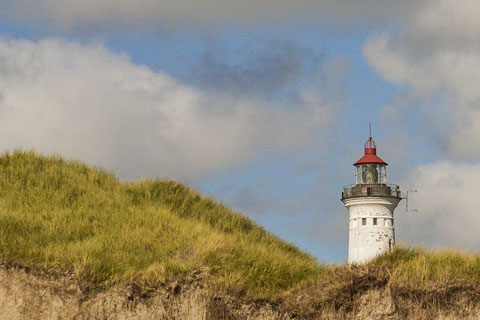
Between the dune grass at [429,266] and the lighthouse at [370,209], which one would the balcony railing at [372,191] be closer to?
the lighthouse at [370,209]

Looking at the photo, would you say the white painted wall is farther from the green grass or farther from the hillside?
the hillside

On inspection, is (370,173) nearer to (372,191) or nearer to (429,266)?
(372,191)

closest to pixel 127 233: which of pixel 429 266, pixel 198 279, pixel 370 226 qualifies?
pixel 198 279

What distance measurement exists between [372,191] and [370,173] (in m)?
1.85

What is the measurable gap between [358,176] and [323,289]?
139ft

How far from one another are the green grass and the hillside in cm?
3

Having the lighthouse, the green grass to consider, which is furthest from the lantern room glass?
the green grass

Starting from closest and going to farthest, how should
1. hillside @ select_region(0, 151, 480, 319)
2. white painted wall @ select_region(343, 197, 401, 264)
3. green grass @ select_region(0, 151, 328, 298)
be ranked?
hillside @ select_region(0, 151, 480, 319) → green grass @ select_region(0, 151, 328, 298) → white painted wall @ select_region(343, 197, 401, 264)

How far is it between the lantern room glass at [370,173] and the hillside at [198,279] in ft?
130

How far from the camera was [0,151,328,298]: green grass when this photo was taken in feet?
54.9

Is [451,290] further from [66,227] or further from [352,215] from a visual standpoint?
[352,215]

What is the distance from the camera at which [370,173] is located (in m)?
57.4

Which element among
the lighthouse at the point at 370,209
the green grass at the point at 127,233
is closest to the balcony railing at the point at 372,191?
the lighthouse at the point at 370,209

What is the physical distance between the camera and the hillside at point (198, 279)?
53.3ft
